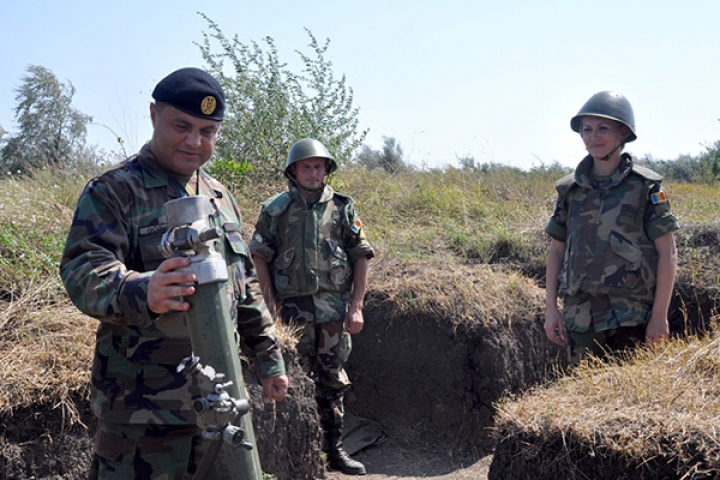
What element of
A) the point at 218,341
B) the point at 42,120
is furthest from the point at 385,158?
the point at 218,341

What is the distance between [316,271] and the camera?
5355mm

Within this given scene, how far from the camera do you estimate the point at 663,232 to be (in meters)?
4.17

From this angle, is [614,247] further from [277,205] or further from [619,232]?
[277,205]

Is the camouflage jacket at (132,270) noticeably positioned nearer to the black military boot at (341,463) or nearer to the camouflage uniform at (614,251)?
the camouflage uniform at (614,251)

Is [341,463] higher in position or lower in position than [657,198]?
lower

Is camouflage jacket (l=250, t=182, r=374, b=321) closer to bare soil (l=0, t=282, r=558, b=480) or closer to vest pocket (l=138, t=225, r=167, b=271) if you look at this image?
bare soil (l=0, t=282, r=558, b=480)

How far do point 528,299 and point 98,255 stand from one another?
217 inches

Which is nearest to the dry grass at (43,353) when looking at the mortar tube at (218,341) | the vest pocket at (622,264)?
the mortar tube at (218,341)

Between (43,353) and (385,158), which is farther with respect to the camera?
(385,158)

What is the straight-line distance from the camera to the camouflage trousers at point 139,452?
236 cm

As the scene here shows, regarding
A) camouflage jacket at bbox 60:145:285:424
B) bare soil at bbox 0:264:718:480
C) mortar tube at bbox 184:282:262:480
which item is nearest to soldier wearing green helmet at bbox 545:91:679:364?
bare soil at bbox 0:264:718:480

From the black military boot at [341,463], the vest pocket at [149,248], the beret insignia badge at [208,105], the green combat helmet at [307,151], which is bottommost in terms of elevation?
the black military boot at [341,463]

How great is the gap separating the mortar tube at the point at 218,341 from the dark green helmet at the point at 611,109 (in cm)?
323

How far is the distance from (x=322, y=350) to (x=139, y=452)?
3108 mm
